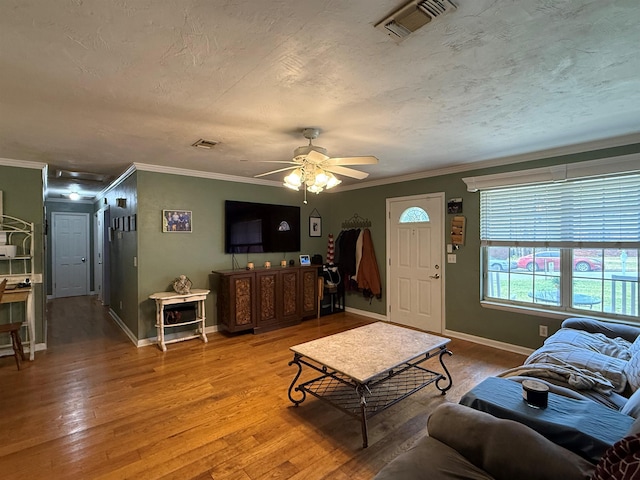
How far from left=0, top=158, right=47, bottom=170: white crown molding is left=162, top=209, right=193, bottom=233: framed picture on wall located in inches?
57.6

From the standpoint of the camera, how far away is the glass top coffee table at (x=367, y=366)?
229 cm

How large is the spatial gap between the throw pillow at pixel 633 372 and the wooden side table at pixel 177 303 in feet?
13.5

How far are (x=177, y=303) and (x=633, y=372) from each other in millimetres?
4373

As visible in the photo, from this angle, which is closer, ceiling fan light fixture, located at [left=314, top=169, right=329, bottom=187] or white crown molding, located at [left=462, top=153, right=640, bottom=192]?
ceiling fan light fixture, located at [left=314, top=169, right=329, bottom=187]

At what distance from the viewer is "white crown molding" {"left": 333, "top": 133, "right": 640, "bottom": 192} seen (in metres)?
3.13

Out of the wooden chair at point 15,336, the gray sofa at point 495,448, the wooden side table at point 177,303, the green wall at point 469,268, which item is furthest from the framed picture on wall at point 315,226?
the gray sofa at point 495,448

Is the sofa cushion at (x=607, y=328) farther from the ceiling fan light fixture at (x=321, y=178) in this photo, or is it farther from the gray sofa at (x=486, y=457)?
the ceiling fan light fixture at (x=321, y=178)

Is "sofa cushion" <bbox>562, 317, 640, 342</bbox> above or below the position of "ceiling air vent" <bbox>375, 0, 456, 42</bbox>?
below

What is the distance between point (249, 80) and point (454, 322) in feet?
13.1

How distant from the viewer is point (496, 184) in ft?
12.9

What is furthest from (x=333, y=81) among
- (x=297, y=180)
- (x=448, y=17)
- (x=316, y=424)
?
(x=316, y=424)

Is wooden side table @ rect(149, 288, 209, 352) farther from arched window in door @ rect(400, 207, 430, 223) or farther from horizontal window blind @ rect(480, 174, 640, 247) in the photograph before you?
horizontal window blind @ rect(480, 174, 640, 247)

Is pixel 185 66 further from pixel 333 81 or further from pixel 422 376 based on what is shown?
pixel 422 376

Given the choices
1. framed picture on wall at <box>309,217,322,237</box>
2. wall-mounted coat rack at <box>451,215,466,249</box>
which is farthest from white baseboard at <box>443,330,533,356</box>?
framed picture on wall at <box>309,217,322,237</box>
